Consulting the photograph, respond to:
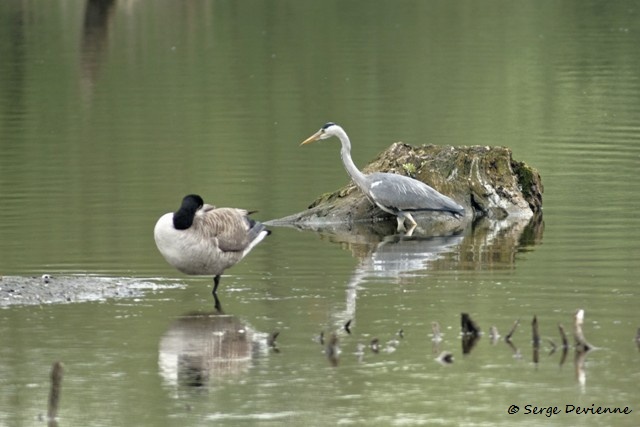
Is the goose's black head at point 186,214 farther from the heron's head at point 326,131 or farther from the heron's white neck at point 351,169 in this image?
the heron's head at point 326,131

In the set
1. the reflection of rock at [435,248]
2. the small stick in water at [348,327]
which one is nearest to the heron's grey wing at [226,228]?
the reflection of rock at [435,248]

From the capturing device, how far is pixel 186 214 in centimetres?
1577

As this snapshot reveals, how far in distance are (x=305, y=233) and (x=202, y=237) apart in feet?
18.7

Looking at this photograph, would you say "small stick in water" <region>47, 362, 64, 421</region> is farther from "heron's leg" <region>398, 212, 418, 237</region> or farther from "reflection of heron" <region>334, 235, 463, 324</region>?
"heron's leg" <region>398, 212, 418, 237</region>

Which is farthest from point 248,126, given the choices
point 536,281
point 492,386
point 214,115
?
point 492,386

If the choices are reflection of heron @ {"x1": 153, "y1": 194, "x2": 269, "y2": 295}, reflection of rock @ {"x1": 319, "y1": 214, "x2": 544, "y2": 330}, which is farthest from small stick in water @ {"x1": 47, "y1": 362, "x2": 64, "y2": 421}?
reflection of rock @ {"x1": 319, "y1": 214, "x2": 544, "y2": 330}

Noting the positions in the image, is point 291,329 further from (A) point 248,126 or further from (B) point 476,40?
(B) point 476,40

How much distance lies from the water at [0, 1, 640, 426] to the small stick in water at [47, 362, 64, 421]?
0.63 ft

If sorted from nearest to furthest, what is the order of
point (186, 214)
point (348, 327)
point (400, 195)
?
1. point (348, 327)
2. point (186, 214)
3. point (400, 195)

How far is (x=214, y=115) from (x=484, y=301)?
804 inches

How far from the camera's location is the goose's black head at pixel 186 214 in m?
15.8

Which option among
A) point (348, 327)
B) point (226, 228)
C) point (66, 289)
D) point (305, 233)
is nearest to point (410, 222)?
point (305, 233)

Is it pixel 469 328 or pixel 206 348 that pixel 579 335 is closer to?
Answer: pixel 469 328

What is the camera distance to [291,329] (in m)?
14.8
